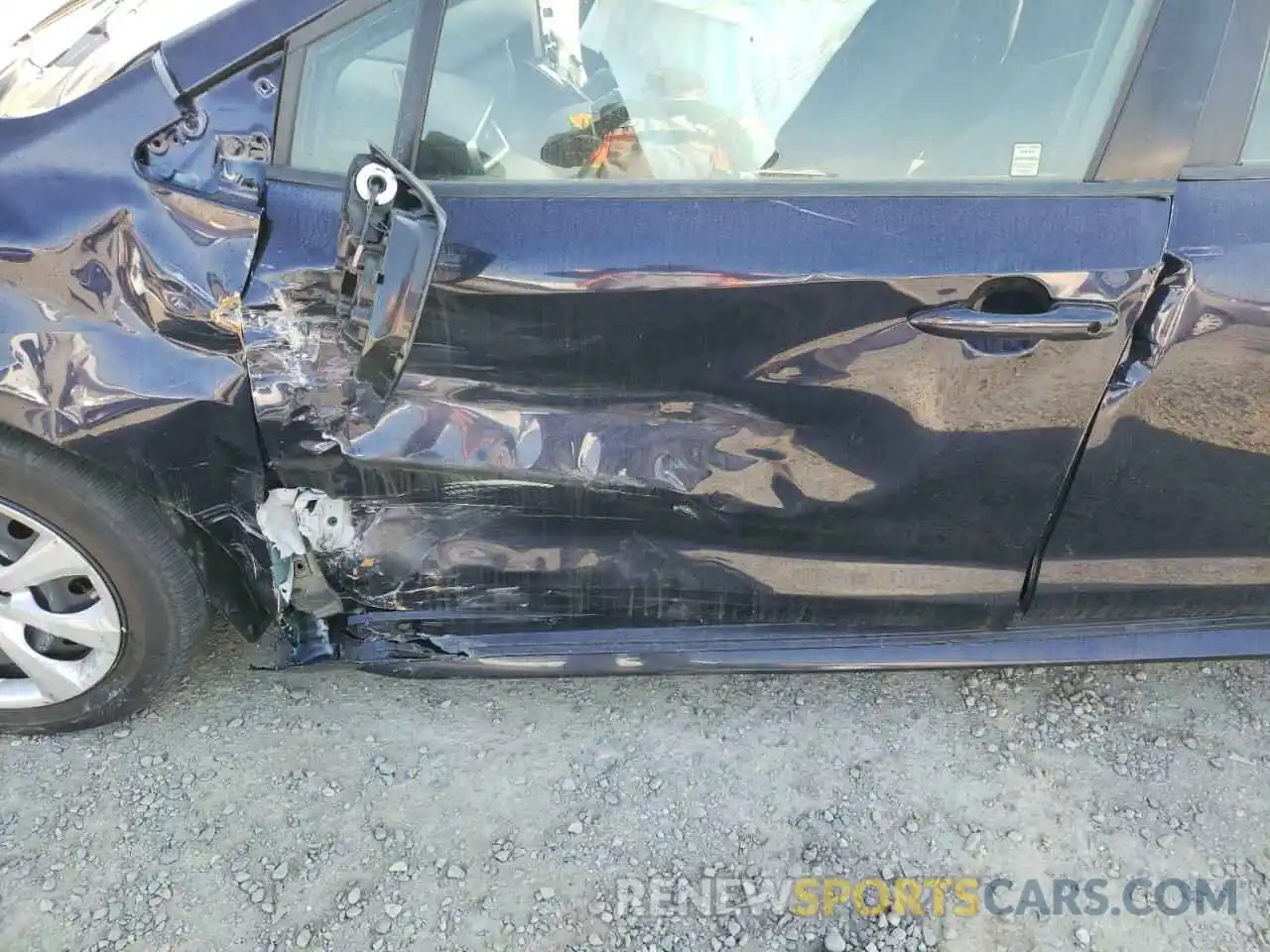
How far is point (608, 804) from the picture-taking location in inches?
77.7

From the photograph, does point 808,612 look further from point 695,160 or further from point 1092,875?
point 695,160

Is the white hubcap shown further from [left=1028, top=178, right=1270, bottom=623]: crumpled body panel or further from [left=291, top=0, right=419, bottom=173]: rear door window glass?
[left=1028, top=178, right=1270, bottom=623]: crumpled body panel

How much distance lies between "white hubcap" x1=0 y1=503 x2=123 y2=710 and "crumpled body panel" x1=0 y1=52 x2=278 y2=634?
0.29m

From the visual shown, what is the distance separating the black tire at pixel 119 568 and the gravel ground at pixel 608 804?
0.12 meters

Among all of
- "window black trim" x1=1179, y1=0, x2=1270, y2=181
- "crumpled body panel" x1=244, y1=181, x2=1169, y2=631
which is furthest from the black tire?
"window black trim" x1=1179, y1=0, x2=1270, y2=181

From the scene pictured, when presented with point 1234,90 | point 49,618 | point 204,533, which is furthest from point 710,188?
point 49,618

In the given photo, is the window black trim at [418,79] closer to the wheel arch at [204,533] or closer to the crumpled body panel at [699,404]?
the crumpled body panel at [699,404]

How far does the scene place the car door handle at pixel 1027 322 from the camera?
153 centimetres

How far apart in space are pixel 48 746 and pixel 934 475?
76.2 inches

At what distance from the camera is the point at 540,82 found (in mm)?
1595

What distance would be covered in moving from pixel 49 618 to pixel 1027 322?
1885 mm

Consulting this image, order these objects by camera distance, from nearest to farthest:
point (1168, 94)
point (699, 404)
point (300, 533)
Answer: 1. point (1168, 94)
2. point (699, 404)
3. point (300, 533)

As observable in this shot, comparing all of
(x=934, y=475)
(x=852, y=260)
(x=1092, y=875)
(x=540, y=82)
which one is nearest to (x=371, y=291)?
(x=540, y=82)

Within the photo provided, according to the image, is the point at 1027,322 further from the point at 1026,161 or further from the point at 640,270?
the point at 640,270
